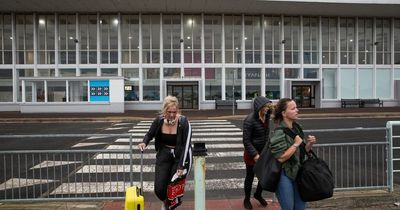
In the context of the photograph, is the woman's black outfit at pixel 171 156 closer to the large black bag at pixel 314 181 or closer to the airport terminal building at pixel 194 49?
the large black bag at pixel 314 181

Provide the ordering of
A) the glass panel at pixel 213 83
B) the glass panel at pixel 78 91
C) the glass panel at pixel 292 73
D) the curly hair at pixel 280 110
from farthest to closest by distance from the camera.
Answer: the glass panel at pixel 292 73 < the glass panel at pixel 213 83 < the glass panel at pixel 78 91 < the curly hair at pixel 280 110

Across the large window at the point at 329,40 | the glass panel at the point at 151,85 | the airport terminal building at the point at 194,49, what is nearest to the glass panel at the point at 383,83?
the airport terminal building at the point at 194,49

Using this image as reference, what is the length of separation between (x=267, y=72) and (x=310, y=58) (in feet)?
14.6

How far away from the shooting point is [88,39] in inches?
1377

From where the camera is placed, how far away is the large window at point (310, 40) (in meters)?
36.7

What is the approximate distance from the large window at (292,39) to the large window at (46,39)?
21097 mm

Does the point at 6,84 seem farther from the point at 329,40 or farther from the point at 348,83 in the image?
the point at 348,83

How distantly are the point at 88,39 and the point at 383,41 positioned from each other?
2753cm

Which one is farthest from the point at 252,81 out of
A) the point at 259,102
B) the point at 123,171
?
the point at 259,102

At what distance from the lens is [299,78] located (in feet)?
119

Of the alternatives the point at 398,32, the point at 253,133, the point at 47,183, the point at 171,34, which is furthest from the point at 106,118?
the point at 398,32

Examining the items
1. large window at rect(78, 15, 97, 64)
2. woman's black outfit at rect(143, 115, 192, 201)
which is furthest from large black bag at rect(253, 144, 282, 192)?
large window at rect(78, 15, 97, 64)

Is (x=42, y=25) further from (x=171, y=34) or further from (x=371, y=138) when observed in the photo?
(x=371, y=138)

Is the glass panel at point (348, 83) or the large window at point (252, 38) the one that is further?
the glass panel at point (348, 83)
